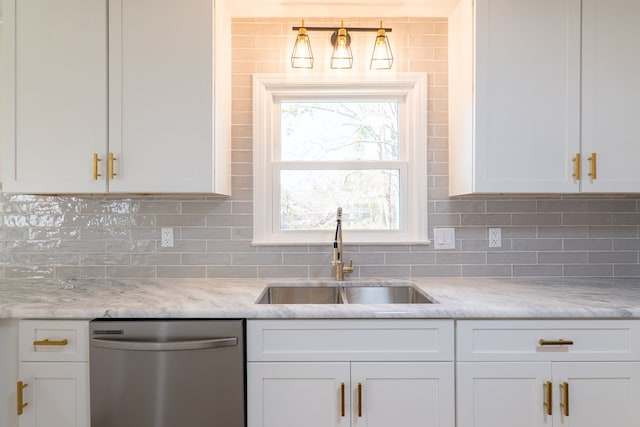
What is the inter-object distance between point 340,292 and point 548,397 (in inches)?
39.9

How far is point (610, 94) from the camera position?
187 centimetres

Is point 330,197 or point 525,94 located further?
point 330,197

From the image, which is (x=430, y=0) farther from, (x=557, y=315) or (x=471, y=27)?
(x=557, y=315)

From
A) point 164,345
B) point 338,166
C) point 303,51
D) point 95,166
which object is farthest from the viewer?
point 338,166

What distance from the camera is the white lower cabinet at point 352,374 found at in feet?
5.09

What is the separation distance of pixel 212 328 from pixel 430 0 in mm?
1918

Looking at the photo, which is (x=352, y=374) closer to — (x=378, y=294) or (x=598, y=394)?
(x=378, y=294)

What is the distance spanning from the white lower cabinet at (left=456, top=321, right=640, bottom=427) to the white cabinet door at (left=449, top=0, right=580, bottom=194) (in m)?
0.67

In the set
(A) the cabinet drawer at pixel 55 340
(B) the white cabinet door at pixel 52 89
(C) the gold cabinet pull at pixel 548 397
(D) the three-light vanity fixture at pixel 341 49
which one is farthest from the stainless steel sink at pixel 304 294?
(D) the three-light vanity fixture at pixel 341 49

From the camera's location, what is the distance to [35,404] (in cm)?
155

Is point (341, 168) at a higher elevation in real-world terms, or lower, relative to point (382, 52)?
lower

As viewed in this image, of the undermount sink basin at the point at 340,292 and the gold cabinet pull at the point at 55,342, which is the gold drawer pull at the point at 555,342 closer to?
the undermount sink basin at the point at 340,292

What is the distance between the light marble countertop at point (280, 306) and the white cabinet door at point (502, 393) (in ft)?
0.70

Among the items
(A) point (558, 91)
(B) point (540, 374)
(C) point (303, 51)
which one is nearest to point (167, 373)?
(B) point (540, 374)
